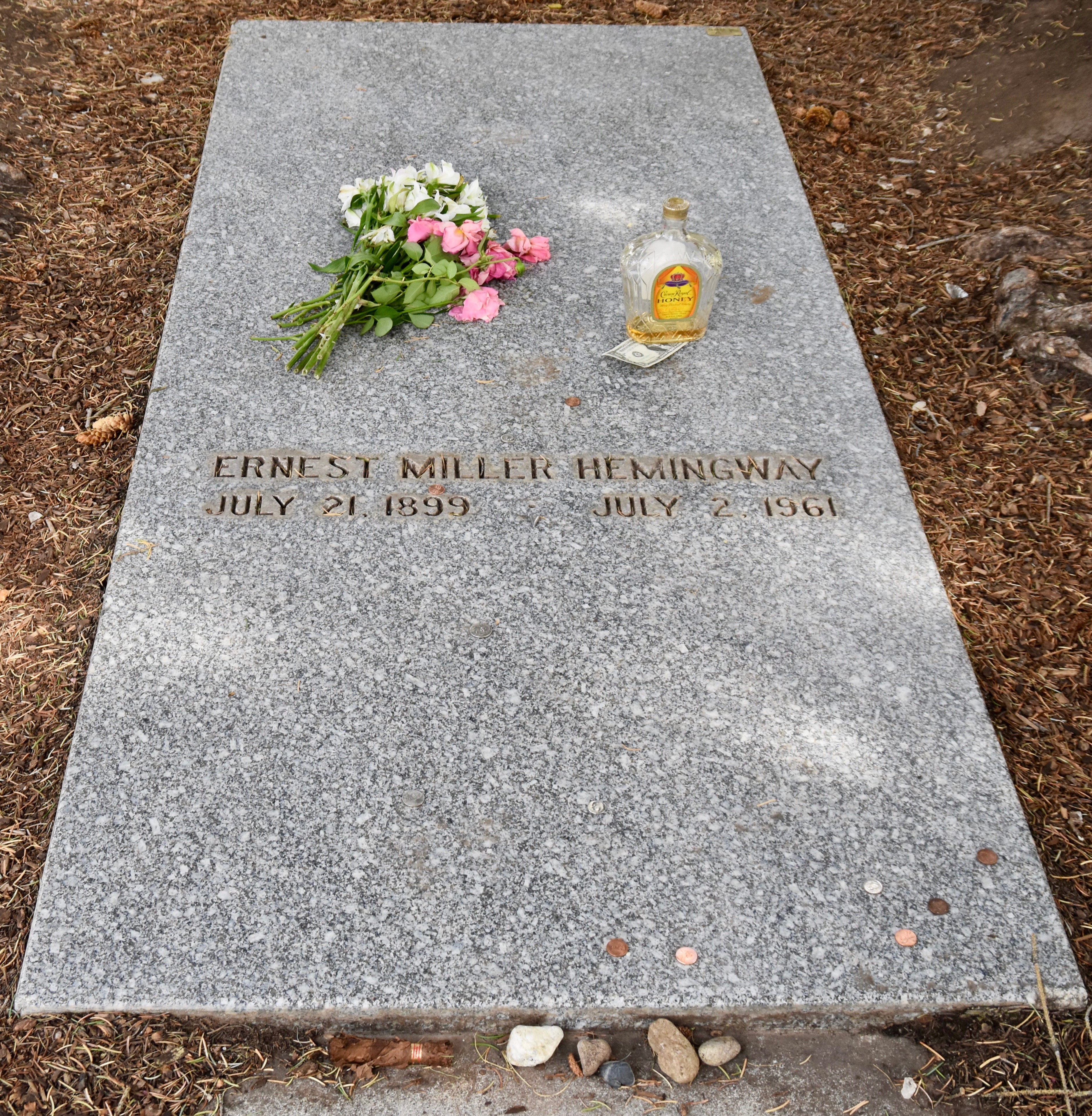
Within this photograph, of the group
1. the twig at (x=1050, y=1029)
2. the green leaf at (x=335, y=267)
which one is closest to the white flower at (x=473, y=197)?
the green leaf at (x=335, y=267)

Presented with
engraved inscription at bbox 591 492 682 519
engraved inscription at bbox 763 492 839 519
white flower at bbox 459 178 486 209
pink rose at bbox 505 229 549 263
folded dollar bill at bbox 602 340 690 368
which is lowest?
engraved inscription at bbox 591 492 682 519

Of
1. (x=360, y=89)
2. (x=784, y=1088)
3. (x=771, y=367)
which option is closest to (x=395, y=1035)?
(x=784, y=1088)

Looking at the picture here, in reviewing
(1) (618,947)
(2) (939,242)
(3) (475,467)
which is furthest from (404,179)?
(1) (618,947)

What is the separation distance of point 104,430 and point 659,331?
5.16ft

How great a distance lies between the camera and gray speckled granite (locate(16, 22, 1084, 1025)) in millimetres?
1686

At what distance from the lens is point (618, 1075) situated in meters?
1.66

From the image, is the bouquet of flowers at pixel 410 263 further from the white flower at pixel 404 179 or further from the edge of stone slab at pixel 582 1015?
the edge of stone slab at pixel 582 1015

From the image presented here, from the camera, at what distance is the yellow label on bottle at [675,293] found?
2.57m

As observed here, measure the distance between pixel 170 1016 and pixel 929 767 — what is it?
1533 mm

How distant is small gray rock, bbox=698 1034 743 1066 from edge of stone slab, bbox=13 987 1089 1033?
0.03m

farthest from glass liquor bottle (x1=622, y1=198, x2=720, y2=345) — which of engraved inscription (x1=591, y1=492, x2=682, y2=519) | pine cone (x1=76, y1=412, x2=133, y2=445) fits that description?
pine cone (x1=76, y1=412, x2=133, y2=445)

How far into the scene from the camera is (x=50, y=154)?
3500 millimetres

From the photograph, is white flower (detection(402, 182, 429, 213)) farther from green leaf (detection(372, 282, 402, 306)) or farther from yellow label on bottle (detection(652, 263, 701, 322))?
yellow label on bottle (detection(652, 263, 701, 322))

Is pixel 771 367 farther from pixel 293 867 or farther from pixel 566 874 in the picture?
pixel 293 867
